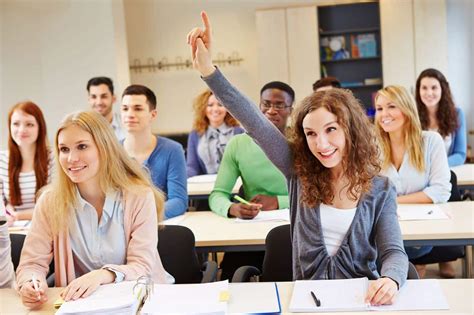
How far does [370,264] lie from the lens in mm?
2064

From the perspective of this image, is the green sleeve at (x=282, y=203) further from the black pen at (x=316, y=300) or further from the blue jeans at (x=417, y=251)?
the black pen at (x=316, y=300)

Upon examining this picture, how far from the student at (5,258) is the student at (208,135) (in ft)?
8.59

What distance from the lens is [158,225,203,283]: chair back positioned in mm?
2506

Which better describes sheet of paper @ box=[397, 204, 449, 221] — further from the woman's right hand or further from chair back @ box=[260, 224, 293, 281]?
the woman's right hand

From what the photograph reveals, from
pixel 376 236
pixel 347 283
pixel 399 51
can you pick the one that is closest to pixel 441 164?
pixel 376 236

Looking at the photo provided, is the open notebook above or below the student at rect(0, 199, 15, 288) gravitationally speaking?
below

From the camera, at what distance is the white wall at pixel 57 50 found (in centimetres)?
766

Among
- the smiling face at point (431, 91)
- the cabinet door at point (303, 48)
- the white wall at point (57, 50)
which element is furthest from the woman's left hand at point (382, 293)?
the white wall at point (57, 50)

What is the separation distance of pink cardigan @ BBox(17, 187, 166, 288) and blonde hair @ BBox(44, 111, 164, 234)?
0.03 metres

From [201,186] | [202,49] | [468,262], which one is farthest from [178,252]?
[468,262]

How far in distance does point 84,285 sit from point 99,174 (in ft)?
1.60

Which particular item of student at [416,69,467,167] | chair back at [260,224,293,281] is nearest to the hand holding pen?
chair back at [260,224,293,281]

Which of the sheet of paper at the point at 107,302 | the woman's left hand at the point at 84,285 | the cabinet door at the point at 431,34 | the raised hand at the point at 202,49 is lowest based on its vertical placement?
the sheet of paper at the point at 107,302

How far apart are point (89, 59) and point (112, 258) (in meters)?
5.95
